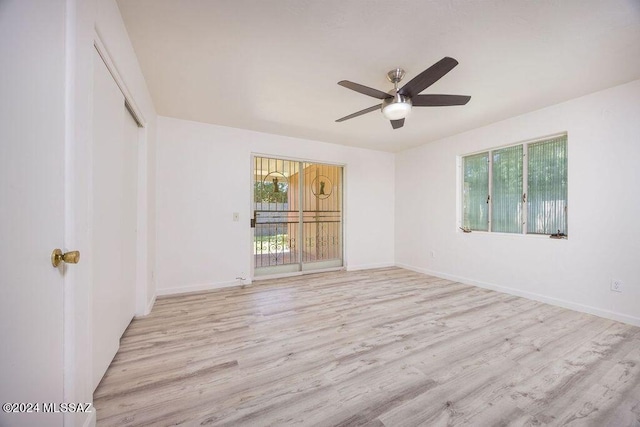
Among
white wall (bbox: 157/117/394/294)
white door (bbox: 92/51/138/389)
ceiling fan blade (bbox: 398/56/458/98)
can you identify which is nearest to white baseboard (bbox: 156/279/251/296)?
white wall (bbox: 157/117/394/294)

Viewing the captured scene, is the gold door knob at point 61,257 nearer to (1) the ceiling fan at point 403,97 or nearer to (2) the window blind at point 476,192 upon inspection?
(1) the ceiling fan at point 403,97

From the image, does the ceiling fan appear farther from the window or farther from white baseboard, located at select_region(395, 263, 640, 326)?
white baseboard, located at select_region(395, 263, 640, 326)

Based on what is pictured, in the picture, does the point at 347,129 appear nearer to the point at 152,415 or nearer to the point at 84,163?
the point at 84,163

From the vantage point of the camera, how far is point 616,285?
102 inches

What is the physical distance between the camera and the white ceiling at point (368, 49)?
164cm

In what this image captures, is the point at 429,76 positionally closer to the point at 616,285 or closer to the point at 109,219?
the point at 109,219

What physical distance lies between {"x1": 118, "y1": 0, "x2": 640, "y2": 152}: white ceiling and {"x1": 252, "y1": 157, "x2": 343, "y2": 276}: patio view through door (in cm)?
147

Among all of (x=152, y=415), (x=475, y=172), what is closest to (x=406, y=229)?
(x=475, y=172)

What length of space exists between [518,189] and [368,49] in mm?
3079

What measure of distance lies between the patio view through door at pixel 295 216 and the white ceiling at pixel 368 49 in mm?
1473

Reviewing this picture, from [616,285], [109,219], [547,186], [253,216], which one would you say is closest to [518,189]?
[547,186]

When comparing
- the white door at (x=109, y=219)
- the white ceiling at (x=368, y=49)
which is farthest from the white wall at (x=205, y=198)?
the white door at (x=109, y=219)

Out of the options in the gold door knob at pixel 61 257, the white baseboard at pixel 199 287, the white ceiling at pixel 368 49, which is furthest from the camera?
the white baseboard at pixel 199 287

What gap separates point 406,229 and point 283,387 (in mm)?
4206
